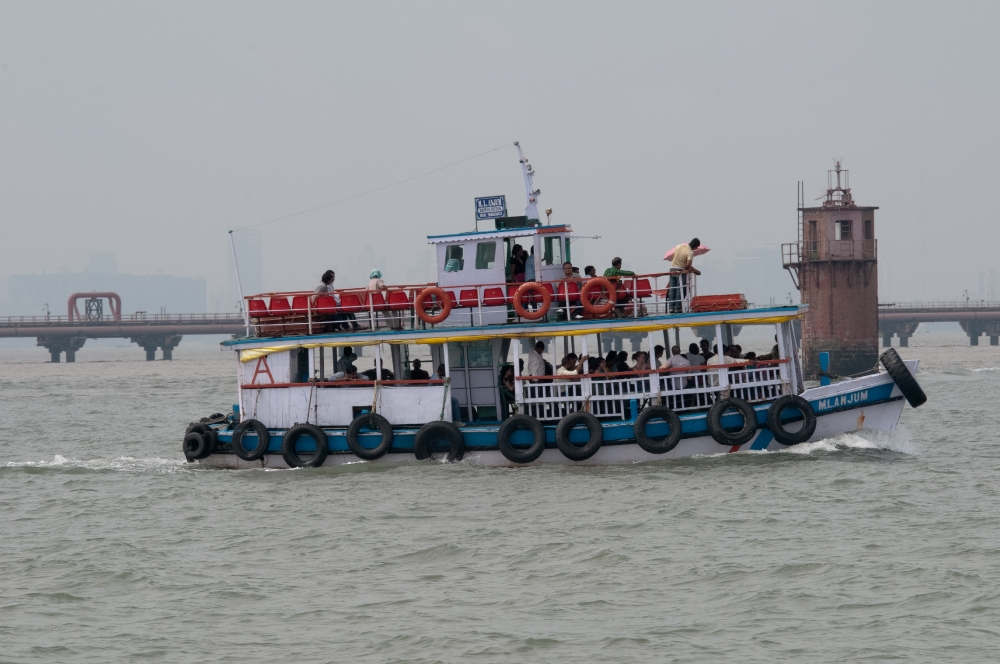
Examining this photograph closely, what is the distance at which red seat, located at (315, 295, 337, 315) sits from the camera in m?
24.3

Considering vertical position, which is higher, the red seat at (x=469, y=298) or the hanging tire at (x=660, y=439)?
the red seat at (x=469, y=298)

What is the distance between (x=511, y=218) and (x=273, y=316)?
5.36 meters

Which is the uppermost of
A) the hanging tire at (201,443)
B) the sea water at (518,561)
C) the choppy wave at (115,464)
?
the hanging tire at (201,443)

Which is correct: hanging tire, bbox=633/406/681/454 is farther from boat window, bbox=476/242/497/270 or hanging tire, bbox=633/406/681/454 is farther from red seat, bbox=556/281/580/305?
boat window, bbox=476/242/497/270

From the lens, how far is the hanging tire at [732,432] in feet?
73.2

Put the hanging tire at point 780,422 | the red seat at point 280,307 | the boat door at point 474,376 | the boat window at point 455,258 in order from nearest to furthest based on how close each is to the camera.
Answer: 1. the hanging tire at point 780,422
2. the boat door at point 474,376
3. the boat window at point 455,258
4. the red seat at point 280,307

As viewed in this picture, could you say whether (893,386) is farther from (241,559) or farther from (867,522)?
(241,559)

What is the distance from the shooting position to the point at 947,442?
28.1 metres

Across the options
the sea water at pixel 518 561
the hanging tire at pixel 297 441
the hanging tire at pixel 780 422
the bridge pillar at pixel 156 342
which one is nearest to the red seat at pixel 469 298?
→ the sea water at pixel 518 561

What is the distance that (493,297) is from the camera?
2369 centimetres

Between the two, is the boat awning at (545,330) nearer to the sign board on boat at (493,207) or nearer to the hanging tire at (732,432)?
the hanging tire at (732,432)

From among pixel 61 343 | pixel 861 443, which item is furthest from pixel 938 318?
pixel 861 443

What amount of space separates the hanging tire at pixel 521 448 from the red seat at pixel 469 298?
2.54 m

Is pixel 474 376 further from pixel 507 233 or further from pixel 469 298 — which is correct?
pixel 507 233
